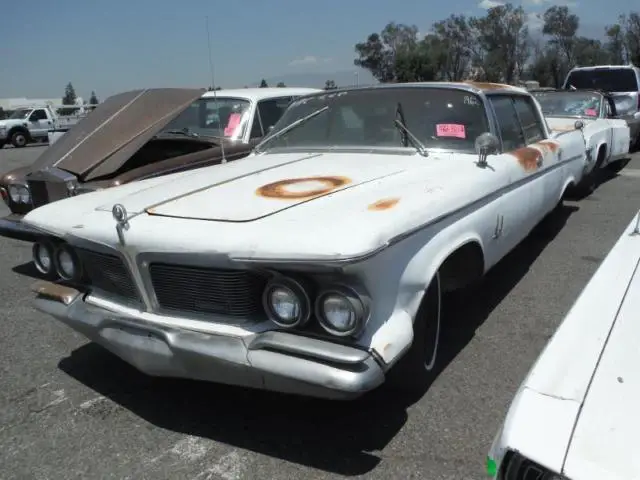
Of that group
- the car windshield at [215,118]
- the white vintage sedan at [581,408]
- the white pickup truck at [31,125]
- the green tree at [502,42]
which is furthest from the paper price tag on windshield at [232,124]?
the green tree at [502,42]

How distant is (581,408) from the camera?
4.56 feet

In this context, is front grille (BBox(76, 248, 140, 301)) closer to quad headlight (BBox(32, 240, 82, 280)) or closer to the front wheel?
quad headlight (BBox(32, 240, 82, 280))

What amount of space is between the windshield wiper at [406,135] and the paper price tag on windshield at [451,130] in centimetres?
15

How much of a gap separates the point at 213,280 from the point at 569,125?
5.85 metres

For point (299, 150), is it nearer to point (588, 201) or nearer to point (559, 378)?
point (559, 378)

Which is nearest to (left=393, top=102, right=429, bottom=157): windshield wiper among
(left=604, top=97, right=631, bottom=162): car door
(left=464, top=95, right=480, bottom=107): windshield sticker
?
(left=464, top=95, right=480, bottom=107): windshield sticker

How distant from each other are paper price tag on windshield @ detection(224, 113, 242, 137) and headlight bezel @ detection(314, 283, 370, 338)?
4059 millimetres

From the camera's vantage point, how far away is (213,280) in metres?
2.34

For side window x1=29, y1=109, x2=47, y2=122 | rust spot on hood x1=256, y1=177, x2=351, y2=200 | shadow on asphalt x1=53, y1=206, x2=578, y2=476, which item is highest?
side window x1=29, y1=109, x2=47, y2=122

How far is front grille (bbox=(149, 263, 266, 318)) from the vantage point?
2310mm

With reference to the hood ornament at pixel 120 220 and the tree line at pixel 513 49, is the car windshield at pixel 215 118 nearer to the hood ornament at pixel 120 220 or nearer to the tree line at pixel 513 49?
the hood ornament at pixel 120 220

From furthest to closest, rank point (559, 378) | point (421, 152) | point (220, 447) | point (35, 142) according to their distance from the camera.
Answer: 1. point (35, 142)
2. point (421, 152)
3. point (220, 447)
4. point (559, 378)

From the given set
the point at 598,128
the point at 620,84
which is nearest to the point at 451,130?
the point at 598,128

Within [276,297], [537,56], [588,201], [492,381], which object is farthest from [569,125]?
[537,56]
